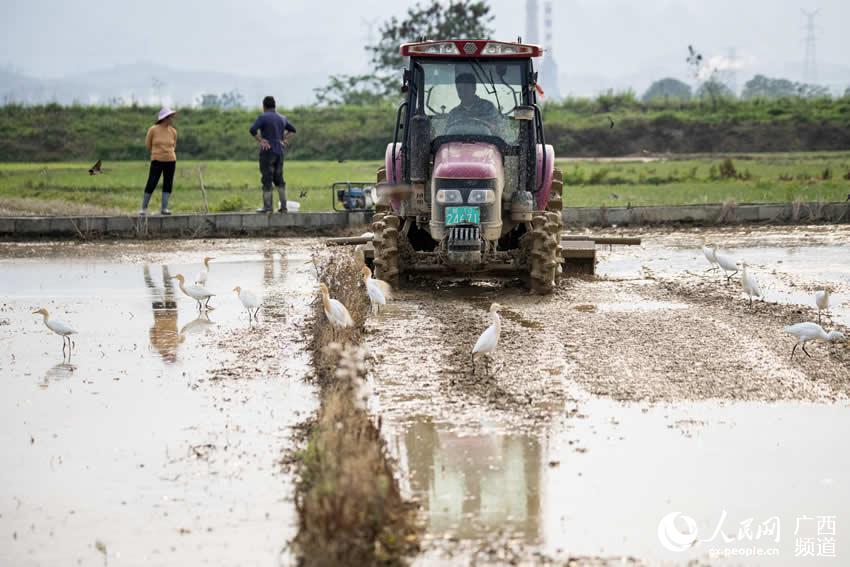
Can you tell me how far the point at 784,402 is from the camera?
28.1 ft

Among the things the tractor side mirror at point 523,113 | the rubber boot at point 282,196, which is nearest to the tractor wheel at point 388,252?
the tractor side mirror at point 523,113

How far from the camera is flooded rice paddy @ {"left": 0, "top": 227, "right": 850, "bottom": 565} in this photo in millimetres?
6273

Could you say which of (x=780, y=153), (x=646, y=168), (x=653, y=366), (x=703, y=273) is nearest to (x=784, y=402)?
(x=653, y=366)

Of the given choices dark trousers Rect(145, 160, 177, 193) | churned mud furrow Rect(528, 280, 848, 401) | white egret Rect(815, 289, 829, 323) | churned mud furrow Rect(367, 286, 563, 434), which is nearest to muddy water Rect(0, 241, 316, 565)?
churned mud furrow Rect(367, 286, 563, 434)

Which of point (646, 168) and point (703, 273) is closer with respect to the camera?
point (703, 273)

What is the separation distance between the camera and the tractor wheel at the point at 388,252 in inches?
520

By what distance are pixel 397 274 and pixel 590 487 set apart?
6.67 meters

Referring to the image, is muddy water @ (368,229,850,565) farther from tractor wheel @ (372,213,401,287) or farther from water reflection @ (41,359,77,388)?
water reflection @ (41,359,77,388)

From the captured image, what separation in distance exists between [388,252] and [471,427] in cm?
538

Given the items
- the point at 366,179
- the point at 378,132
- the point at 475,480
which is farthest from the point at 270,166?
the point at 378,132

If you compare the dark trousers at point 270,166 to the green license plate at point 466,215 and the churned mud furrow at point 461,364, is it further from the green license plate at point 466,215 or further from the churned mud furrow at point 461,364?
the green license plate at point 466,215

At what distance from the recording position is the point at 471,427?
797cm

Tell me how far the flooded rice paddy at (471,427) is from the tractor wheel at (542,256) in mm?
231

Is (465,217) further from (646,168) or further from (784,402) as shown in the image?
(646,168)
